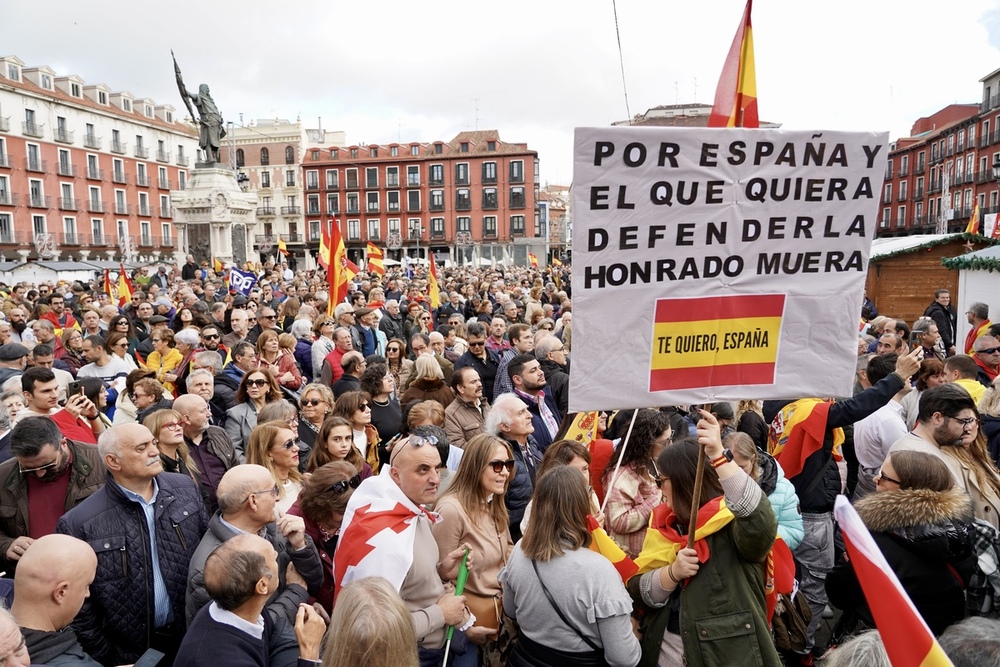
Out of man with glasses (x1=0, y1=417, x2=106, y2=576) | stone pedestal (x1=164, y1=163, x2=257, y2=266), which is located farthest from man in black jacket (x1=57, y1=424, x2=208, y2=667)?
stone pedestal (x1=164, y1=163, x2=257, y2=266)

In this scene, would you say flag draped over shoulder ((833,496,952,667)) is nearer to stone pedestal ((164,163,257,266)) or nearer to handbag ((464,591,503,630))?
handbag ((464,591,503,630))

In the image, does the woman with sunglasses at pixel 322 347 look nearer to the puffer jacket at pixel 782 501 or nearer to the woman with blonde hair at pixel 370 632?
the puffer jacket at pixel 782 501

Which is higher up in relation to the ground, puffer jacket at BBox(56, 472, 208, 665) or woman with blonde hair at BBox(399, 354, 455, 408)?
woman with blonde hair at BBox(399, 354, 455, 408)

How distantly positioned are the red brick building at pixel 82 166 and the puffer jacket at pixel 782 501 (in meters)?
46.3

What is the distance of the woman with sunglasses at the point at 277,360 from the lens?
6.68 m

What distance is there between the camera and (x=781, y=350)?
108 inches

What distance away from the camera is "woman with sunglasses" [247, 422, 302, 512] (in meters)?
3.90

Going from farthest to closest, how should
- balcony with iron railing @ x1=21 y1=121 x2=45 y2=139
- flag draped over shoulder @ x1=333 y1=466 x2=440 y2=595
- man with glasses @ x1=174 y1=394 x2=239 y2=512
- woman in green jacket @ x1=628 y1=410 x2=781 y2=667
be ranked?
balcony with iron railing @ x1=21 y1=121 x2=45 y2=139, man with glasses @ x1=174 y1=394 x2=239 y2=512, flag draped over shoulder @ x1=333 y1=466 x2=440 y2=595, woman in green jacket @ x1=628 y1=410 x2=781 y2=667

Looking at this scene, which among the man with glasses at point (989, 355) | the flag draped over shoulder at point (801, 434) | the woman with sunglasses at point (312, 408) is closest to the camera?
the flag draped over shoulder at point (801, 434)

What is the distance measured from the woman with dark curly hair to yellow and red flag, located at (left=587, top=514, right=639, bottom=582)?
0.56m

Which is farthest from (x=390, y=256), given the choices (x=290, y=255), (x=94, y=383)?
(x=94, y=383)

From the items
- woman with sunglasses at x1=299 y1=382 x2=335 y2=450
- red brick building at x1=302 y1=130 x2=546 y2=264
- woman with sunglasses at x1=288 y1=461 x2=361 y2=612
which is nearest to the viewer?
woman with sunglasses at x1=288 y1=461 x2=361 y2=612

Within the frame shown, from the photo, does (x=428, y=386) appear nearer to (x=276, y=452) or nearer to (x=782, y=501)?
(x=276, y=452)

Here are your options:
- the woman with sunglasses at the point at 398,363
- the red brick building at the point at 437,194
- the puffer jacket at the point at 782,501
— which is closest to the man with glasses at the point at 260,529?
the puffer jacket at the point at 782,501
